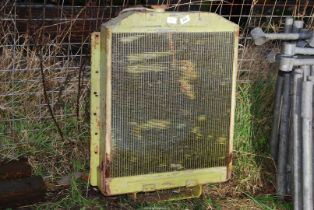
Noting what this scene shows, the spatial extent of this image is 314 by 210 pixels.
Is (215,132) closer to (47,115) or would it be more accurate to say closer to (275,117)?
(275,117)

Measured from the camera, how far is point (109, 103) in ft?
11.5

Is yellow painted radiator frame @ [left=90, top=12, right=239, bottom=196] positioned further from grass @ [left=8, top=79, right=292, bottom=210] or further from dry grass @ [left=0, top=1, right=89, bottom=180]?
dry grass @ [left=0, top=1, right=89, bottom=180]

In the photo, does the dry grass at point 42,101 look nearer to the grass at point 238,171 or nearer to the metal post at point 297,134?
the grass at point 238,171

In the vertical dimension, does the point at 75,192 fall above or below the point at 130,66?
below

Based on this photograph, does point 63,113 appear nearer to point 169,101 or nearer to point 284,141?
point 169,101

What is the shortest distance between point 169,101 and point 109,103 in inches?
16.3

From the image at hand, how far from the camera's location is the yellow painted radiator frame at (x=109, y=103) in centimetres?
344

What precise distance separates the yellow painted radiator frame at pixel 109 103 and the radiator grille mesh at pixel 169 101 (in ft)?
0.13

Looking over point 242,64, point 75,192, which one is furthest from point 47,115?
point 242,64

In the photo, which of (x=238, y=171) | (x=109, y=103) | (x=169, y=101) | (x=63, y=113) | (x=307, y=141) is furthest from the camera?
(x=238, y=171)

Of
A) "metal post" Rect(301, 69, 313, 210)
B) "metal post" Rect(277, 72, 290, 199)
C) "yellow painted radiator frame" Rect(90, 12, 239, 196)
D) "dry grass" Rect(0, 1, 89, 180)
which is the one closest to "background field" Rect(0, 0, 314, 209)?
"dry grass" Rect(0, 1, 89, 180)

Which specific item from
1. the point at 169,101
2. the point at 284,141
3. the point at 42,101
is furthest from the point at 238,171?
the point at 42,101

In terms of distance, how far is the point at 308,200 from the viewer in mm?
3834

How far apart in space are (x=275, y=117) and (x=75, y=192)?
5.32 feet
